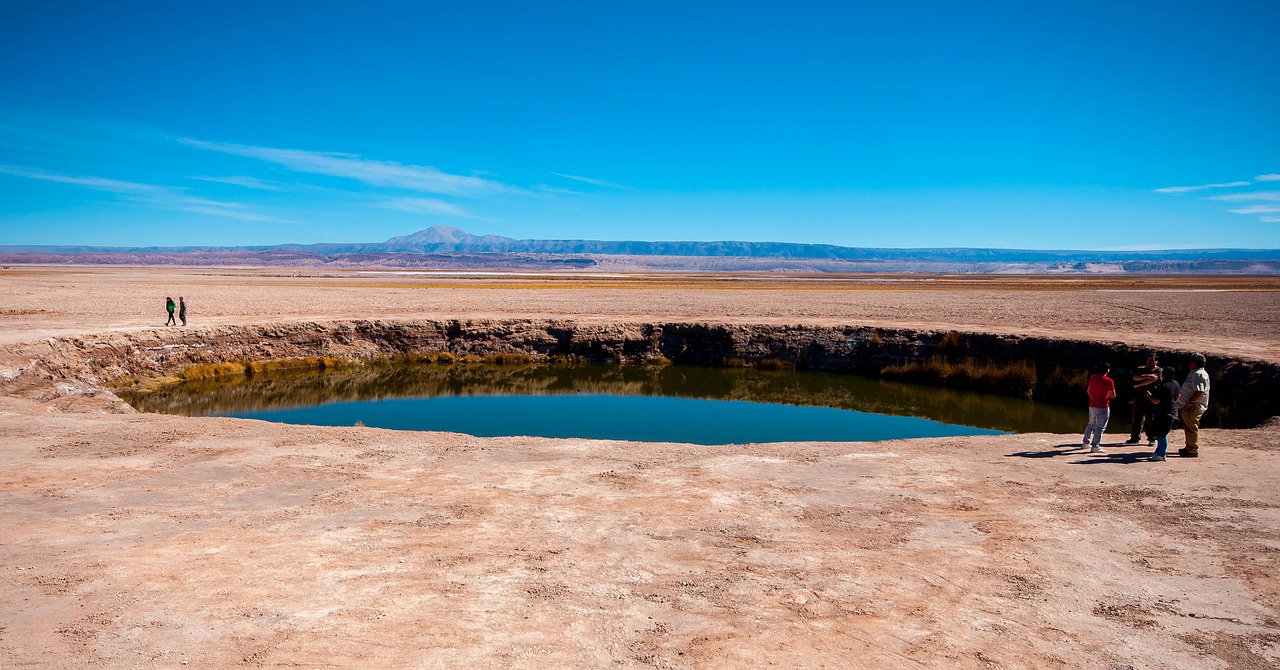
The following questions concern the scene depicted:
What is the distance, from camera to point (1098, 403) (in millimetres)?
11234

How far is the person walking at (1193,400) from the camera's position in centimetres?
1055

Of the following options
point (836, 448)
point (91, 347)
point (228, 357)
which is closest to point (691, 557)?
point (836, 448)

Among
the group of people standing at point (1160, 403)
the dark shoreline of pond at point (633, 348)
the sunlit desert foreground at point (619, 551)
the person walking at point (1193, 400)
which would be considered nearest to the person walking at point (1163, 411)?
the group of people standing at point (1160, 403)

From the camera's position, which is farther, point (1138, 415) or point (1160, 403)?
point (1138, 415)

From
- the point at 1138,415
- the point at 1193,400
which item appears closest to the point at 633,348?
the point at 1138,415

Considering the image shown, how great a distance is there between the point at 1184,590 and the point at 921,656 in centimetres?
303

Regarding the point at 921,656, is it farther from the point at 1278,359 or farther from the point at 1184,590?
the point at 1278,359

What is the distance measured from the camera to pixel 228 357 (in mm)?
25438

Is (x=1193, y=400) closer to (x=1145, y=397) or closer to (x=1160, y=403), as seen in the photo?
(x=1160, y=403)

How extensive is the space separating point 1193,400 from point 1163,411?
42 centimetres

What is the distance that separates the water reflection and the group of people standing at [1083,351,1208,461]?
6366mm

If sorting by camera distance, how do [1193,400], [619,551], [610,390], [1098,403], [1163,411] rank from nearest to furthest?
[619,551] < [1193,400] < [1163,411] < [1098,403] < [610,390]

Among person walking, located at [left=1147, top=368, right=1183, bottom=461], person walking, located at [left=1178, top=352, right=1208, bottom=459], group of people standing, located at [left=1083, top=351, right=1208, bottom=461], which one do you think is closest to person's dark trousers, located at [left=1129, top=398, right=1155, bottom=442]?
group of people standing, located at [left=1083, top=351, right=1208, bottom=461]

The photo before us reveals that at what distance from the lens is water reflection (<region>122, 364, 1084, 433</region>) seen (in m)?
19.8
